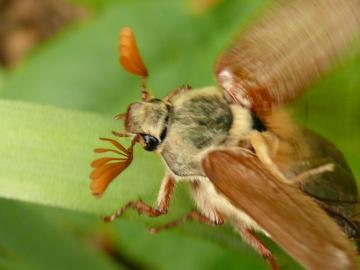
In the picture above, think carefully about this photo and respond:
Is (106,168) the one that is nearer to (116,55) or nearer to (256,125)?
(256,125)

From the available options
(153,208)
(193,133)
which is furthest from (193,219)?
(193,133)

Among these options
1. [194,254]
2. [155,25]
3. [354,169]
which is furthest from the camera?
[155,25]

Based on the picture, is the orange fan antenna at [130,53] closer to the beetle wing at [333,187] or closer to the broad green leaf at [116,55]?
the beetle wing at [333,187]

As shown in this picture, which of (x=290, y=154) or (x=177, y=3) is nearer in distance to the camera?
(x=290, y=154)

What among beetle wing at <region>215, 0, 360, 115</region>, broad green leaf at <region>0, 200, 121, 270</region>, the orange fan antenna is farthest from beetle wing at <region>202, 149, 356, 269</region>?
broad green leaf at <region>0, 200, 121, 270</region>

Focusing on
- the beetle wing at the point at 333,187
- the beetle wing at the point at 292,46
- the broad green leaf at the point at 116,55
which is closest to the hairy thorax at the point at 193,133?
the beetle wing at the point at 292,46

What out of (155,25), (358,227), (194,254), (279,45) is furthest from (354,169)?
(155,25)

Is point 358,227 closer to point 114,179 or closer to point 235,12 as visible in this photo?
point 114,179
